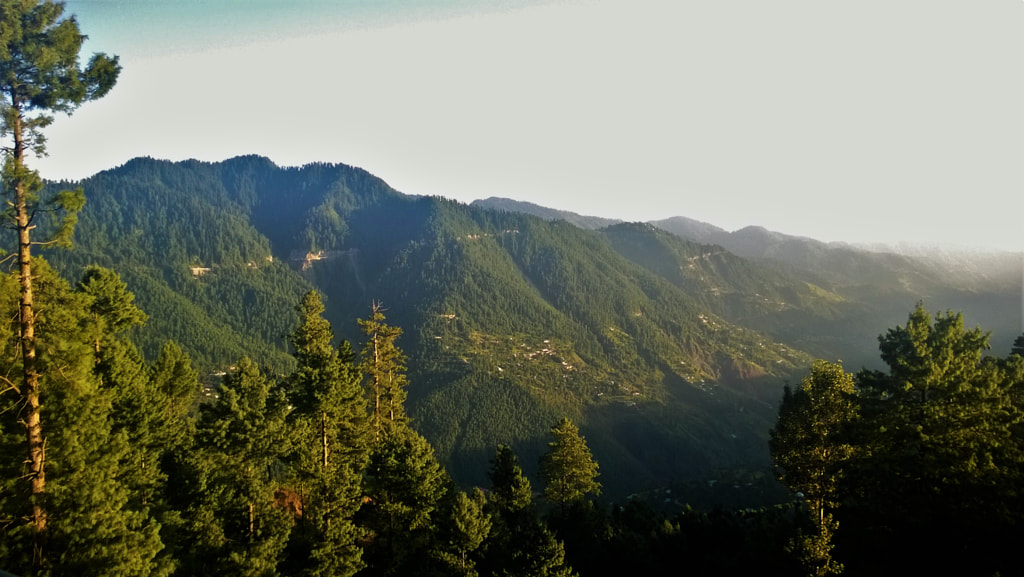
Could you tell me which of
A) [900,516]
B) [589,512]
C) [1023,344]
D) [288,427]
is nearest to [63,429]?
[288,427]

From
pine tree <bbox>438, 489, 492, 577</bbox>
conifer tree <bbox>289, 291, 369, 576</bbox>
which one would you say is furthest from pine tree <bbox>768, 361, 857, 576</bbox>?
conifer tree <bbox>289, 291, 369, 576</bbox>

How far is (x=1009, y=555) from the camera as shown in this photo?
74.9 feet

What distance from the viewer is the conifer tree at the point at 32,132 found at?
→ 15.1m

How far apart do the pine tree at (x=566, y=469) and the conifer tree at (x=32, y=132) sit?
36.6 meters

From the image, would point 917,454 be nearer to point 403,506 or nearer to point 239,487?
point 403,506

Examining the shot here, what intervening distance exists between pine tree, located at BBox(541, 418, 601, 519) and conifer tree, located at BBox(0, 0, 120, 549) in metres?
36.6

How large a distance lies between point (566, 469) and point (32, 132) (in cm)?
4222

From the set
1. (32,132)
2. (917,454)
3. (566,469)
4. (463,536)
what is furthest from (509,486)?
(32,132)

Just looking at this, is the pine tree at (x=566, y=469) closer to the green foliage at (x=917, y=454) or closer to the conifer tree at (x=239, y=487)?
the green foliage at (x=917, y=454)

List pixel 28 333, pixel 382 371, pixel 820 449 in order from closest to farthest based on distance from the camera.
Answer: pixel 28 333
pixel 820 449
pixel 382 371

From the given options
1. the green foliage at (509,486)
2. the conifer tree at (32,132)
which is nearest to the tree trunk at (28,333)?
the conifer tree at (32,132)

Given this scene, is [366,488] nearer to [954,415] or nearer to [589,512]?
[589,512]

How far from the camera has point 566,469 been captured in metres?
46.8

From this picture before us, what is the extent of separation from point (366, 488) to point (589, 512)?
78.7ft
